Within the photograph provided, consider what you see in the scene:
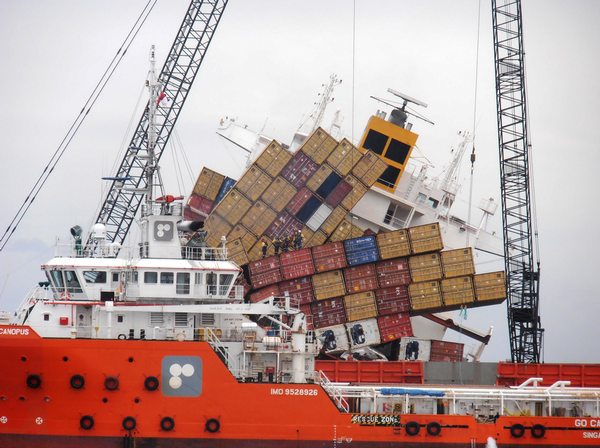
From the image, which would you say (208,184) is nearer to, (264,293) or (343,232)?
(343,232)

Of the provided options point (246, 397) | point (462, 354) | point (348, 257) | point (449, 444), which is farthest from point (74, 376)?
point (462, 354)

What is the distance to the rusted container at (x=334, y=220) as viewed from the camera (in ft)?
135

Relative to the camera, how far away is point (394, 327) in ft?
124

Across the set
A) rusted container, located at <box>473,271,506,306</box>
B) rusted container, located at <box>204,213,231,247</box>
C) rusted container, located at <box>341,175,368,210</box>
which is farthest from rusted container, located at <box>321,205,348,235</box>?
rusted container, located at <box>473,271,506,306</box>

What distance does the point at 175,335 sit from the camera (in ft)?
76.3

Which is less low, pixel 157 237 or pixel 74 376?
pixel 157 237

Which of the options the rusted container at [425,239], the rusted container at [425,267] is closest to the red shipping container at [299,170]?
the rusted container at [425,239]

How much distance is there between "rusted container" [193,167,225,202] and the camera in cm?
4519

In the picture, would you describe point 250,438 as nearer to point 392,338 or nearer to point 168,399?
point 168,399

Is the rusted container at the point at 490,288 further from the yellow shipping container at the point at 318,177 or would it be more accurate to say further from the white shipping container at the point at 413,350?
the yellow shipping container at the point at 318,177

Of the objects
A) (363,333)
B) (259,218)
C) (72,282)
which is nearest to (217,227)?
(259,218)

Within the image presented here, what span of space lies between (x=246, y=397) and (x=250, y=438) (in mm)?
1385

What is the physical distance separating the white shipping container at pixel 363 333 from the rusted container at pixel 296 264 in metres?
3.98

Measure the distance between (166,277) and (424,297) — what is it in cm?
1928
